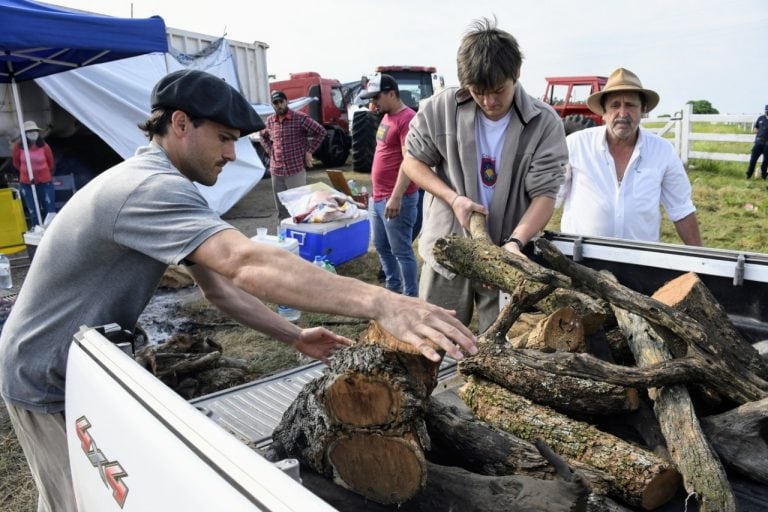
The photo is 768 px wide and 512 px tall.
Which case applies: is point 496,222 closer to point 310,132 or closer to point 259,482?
point 259,482

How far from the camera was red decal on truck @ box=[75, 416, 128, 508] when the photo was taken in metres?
1.32

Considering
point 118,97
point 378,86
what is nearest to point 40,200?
point 118,97

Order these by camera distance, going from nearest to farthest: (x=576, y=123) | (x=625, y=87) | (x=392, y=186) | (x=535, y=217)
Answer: (x=535, y=217) < (x=625, y=87) < (x=392, y=186) < (x=576, y=123)

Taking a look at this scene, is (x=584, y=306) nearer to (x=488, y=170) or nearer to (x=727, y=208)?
(x=488, y=170)

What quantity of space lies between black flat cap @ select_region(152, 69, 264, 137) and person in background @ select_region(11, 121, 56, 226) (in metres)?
7.17

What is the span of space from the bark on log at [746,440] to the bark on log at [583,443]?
0.23 meters

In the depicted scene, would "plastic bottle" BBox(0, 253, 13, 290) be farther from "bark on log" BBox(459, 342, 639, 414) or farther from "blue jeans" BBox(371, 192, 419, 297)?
"bark on log" BBox(459, 342, 639, 414)

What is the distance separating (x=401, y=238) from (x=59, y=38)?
374 centimetres

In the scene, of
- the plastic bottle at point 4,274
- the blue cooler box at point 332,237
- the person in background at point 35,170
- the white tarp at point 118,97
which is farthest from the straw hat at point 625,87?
the person in background at point 35,170

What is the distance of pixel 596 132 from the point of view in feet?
11.1

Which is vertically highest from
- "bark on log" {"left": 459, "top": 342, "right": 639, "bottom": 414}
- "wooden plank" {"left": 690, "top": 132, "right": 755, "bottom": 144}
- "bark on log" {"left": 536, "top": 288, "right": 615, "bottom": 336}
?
"bark on log" {"left": 536, "top": 288, "right": 615, "bottom": 336}

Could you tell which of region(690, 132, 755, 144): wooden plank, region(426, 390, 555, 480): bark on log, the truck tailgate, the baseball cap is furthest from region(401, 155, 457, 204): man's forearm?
region(690, 132, 755, 144): wooden plank

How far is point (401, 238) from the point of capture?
16.7 ft

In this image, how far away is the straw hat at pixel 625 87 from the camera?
3.15 meters
